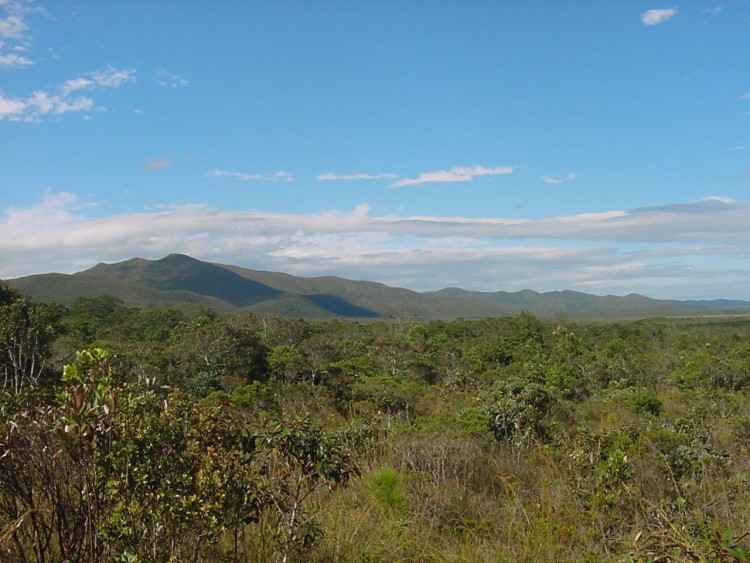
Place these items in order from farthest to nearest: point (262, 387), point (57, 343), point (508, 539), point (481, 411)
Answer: point (57, 343) → point (262, 387) → point (481, 411) → point (508, 539)

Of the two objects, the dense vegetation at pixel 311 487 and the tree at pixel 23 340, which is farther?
the tree at pixel 23 340

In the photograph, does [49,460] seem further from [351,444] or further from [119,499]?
[351,444]

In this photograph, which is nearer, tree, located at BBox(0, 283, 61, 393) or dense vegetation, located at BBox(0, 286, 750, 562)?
dense vegetation, located at BBox(0, 286, 750, 562)

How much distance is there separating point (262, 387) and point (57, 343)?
9.75m

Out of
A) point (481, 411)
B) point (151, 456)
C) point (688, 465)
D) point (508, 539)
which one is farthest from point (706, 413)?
point (151, 456)

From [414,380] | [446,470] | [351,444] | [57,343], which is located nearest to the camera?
[446,470]

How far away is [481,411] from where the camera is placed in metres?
11.2

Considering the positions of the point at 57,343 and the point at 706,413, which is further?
the point at 57,343

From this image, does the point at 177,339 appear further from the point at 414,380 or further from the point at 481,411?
the point at 481,411

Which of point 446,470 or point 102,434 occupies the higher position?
point 102,434

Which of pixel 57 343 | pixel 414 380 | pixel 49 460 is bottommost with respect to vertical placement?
pixel 414 380

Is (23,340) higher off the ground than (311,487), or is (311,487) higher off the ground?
(311,487)

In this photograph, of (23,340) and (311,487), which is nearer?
(311,487)

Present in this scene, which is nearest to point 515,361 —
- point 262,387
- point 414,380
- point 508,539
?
point 414,380
